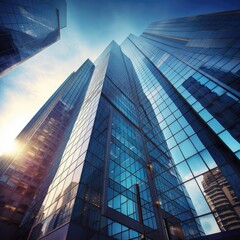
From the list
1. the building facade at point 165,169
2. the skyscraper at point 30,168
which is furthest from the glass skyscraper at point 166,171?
the skyscraper at point 30,168

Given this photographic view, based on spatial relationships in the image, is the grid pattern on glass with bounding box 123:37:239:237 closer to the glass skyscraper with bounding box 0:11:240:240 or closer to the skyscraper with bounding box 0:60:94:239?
the glass skyscraper with bounding box 0:11:240:240

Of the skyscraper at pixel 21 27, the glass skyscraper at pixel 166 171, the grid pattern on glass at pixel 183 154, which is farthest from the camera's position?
the skyscraper at pixel 21 27

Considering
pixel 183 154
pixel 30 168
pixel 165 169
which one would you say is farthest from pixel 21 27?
pixel 183 154

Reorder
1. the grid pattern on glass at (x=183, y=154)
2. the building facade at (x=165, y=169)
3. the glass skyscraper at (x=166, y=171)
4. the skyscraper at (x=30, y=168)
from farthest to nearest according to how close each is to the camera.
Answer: the skyscraper at (x=30, y=168), the grid pattern on glass at (x=183, y=154), the building facade at (x=165, y=169), the glass skyscraper at (x=166, y=171)

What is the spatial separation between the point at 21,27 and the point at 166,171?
157 ft

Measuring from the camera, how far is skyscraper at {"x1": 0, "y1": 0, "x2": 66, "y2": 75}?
3067cm

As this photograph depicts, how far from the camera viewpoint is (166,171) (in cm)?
2064

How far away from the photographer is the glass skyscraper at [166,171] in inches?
509

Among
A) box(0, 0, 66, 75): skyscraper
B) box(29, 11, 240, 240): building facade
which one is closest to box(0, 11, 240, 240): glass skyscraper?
box(29, 11, 240, 240): building facade

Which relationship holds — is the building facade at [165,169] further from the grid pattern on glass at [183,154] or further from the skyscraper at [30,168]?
the skyscraper at [30,168]

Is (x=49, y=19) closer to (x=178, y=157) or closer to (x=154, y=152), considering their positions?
(x=154, y=152)

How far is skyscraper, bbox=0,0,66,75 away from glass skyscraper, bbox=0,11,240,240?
2562 cm

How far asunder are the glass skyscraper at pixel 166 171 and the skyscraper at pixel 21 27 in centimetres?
2562

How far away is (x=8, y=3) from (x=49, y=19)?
30587 millimetres
